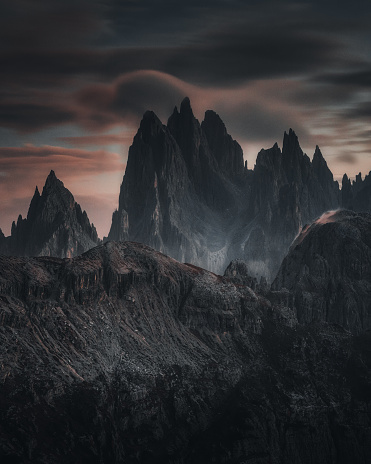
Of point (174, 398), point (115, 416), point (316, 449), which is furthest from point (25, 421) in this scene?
point (316, 449)

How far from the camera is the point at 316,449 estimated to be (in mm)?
188125

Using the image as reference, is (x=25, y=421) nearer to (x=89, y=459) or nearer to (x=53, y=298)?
(x=89, y=459)

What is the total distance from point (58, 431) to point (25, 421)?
715 centimetres

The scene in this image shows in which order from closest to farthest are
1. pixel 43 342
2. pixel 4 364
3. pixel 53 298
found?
pixel 4 364, pixel 43 342, pixel 53 298

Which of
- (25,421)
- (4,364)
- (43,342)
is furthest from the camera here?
(43,342)

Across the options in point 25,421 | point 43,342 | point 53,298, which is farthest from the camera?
point 53,298

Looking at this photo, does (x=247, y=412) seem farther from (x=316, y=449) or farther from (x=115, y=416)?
(x=115, y=416)

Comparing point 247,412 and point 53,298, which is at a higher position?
point 53,298

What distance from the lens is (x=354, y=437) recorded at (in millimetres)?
192875

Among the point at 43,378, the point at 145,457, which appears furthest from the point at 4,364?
the point at 145,457

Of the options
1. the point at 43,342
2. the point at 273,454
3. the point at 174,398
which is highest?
the point at 43,342

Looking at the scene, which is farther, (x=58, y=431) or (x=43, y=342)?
(x=43, y=342)

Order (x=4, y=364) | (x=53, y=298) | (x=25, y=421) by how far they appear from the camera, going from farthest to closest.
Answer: (x=53, y=298) < (x=4, y=364) < (x=25, y=421)

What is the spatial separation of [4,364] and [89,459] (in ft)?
93.3
